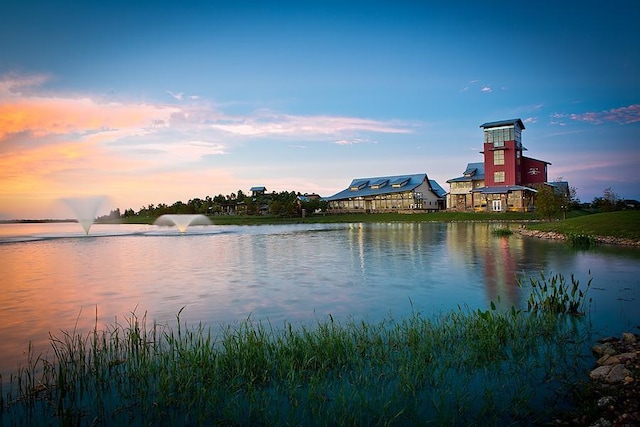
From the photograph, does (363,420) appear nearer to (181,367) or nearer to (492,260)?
(181,367)

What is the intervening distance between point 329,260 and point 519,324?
58.6 ft

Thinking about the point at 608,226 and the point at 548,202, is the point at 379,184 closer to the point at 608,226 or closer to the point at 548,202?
the point at 548,202

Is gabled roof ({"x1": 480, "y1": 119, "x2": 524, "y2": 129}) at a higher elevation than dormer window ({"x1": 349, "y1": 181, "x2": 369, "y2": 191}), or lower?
higher

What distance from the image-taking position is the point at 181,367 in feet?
26.6

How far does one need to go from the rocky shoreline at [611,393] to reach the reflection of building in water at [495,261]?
3964 mm

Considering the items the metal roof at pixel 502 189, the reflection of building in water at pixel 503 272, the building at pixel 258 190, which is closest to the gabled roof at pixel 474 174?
the metal roof at pixel 502 189

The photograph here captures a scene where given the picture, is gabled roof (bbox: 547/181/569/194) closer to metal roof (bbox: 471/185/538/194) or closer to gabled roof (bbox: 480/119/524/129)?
metal roof (bbox: 471/185/538/194)

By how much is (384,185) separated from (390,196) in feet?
18.3

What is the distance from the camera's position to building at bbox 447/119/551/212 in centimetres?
7531

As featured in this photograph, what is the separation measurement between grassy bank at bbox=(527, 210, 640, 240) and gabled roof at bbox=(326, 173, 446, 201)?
192 feet

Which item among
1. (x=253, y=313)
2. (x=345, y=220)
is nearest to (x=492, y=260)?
(x=253, y=313)

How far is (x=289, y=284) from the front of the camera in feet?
65.8

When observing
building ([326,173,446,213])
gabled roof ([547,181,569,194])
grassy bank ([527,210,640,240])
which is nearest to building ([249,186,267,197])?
building ([326,173,446,213])

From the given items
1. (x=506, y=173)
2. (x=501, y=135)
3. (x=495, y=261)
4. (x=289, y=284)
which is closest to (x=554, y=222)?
(x=495, y=261)
